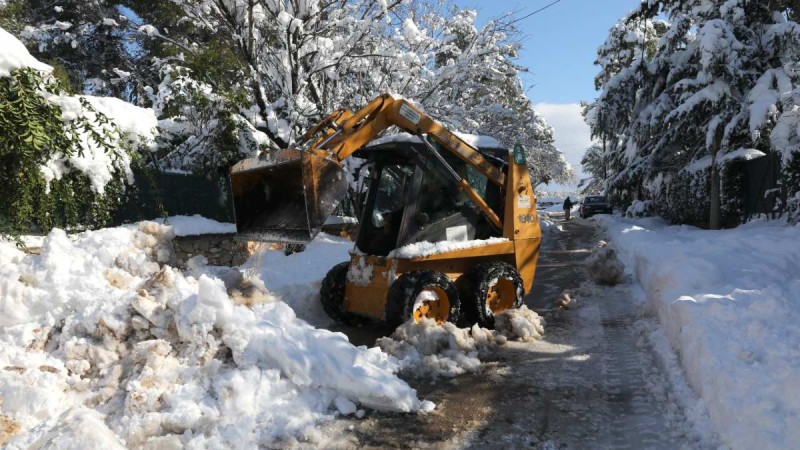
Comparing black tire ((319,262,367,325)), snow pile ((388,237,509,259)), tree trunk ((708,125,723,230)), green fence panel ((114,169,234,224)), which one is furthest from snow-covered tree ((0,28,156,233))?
tree trunk ((708,125,723,230))

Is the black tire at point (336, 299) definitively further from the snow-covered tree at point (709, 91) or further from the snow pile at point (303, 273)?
the snow-covered tree at point (709, 91)

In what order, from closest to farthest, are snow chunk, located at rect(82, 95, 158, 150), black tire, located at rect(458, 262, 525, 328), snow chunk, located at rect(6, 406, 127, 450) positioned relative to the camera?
snow chunk, located at rect(6, 406, 127, 450), black tire, located at rect(458, 262, 525, 328), snow chunk, located at rect(82, 95, 158, 150)

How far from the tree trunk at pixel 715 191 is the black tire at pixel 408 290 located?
38.6 feet

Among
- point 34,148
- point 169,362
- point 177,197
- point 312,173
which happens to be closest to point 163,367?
point 169,362

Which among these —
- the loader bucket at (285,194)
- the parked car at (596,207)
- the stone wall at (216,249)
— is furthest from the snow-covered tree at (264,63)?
the parked car at (596,207)

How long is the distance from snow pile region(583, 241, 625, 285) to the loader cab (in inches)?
148

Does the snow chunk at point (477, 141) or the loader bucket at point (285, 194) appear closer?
the loader bucket at point (285, 194)

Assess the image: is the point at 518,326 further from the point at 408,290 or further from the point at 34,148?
the point at 34,148

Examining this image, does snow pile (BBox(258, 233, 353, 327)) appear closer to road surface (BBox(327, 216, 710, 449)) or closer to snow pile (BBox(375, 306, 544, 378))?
road surface (BBox(327, 216, 710, 449))

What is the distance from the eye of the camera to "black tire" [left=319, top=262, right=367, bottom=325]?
7527 millimetres

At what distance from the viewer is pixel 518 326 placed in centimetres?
672

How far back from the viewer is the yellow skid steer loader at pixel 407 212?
6.30 m

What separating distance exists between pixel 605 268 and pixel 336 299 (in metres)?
5.59

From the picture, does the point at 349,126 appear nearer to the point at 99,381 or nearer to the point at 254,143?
A: the point at 99,381
